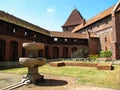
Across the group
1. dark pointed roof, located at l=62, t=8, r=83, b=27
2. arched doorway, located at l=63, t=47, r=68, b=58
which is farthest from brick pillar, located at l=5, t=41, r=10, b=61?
dark pointed roof, located at l=62, t=8, r=83, b=27

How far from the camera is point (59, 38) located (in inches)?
1642

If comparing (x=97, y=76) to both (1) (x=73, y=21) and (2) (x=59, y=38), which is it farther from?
(1) (x=73, y=21)

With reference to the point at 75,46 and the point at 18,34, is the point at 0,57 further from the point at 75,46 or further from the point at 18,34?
the point at 75,46

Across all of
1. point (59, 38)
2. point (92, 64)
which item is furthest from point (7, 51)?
point (59, 38)

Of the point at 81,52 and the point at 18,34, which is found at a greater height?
the point at 18,34

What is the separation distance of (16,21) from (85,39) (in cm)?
2186

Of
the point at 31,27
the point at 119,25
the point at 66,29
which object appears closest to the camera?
the point at 31,27

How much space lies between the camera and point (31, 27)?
32.0 meters

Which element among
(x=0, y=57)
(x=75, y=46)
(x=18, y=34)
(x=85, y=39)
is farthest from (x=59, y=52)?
(x=0, y=57)

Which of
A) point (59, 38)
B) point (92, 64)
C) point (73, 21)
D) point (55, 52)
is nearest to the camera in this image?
point (92, 64)

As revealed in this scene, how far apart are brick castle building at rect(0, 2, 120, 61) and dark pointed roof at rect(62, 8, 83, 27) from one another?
413 inches

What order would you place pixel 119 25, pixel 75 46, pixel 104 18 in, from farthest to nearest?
pixel 75 46 < pixel 104 18 < pixel 119 25

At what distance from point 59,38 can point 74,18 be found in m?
23.2

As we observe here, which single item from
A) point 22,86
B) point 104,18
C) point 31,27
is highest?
point 104,18
